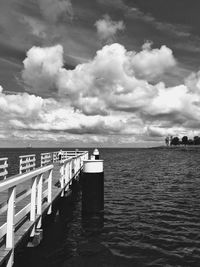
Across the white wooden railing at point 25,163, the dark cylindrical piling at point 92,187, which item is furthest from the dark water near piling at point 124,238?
the white wooden railing at point 25,163

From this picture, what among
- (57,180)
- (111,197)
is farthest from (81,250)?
(111,197)

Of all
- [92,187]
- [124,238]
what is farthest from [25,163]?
[124,238]

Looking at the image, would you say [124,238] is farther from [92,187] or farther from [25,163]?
→ [25,163]

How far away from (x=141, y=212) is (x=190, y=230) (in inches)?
129

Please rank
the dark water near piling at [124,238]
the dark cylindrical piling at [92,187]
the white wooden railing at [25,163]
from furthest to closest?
the white wooden railing at [25,163] < the dark cylindrical piling at [92,187] < the dark water near piling at [124,238]

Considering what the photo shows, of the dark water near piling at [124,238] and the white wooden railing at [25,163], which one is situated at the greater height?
the white wooden railing at [25,163]

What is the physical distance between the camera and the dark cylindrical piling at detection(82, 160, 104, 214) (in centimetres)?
1088

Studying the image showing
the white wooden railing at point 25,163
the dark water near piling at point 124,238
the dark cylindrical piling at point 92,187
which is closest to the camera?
the dark water near piling at point 124,238

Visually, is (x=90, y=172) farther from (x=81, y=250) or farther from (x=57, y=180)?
(x=57, y=180)

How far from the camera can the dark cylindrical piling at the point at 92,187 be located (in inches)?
428

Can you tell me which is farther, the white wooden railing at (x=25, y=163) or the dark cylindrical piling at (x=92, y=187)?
the white wooden railing at (x=25, y=163)

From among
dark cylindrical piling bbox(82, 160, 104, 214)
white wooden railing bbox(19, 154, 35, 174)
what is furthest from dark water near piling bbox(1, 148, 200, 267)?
white wooden railing bbox(19, 154, 35, 174)

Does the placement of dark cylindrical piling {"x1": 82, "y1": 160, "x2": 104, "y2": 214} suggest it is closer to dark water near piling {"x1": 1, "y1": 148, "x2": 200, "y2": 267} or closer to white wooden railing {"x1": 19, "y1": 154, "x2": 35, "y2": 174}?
dark water near piling {"x1": 1, "y1": 148, "x2": 200, "y2": 267}

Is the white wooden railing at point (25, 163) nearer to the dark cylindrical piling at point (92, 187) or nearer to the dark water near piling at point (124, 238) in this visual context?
the dark water near piling at point (124, 238)
